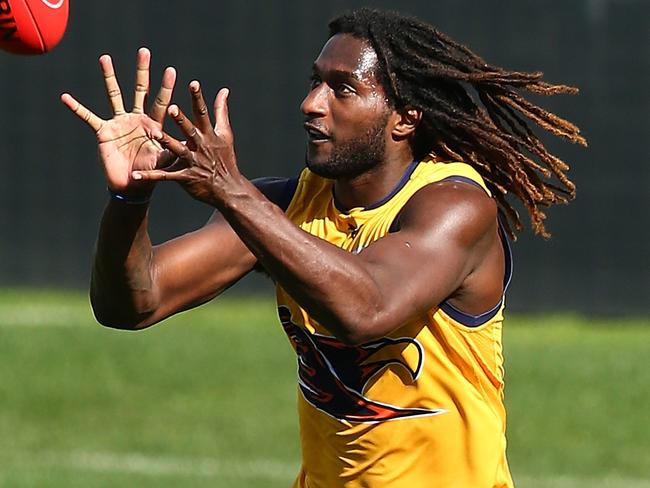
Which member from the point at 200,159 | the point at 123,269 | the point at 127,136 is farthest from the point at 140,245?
the point at 200,159

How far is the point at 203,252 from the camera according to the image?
494cm

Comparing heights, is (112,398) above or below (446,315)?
below

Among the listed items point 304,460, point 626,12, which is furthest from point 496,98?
point 626,12

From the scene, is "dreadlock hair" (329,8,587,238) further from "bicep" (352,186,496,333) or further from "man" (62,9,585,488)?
"bicep" (352,186,496,333)

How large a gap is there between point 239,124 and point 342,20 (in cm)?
682

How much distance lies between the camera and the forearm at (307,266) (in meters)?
3.93

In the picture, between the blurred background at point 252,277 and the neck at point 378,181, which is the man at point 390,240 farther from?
the blurred background at point 252,277

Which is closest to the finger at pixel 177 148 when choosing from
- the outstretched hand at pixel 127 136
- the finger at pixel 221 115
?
the finger at pixel 221 115

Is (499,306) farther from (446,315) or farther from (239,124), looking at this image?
(239,124)

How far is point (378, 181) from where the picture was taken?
4.69 metres

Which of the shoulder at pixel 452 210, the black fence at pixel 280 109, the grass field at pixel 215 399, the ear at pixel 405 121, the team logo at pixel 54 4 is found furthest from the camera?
the black fence at pixel 280 109

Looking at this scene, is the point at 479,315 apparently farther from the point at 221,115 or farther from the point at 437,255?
the point at 221,115

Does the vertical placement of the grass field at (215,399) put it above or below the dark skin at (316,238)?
below

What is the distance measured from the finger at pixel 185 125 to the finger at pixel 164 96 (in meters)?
0.24
